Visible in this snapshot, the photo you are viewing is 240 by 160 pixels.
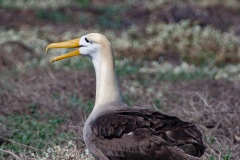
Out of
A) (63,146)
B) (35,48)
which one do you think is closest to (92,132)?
(63,146)

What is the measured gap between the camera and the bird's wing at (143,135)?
5.86 meters

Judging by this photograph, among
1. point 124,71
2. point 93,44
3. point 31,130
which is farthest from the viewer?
point 124,71

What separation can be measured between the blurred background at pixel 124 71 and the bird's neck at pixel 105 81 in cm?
46

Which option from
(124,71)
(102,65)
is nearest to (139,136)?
(102,65)

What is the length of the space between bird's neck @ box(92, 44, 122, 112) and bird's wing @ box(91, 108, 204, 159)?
1.50 feet

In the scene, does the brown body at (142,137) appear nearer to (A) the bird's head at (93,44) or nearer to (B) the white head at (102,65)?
(B) the white head at (102,65)

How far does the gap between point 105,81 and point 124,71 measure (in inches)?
169

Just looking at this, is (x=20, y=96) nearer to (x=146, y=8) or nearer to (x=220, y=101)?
(x=220, y=101)

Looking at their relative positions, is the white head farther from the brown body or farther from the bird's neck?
the brown body

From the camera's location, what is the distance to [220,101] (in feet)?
29.5

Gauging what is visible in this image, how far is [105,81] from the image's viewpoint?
6.75 metres

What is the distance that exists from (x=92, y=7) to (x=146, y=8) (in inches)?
67.6

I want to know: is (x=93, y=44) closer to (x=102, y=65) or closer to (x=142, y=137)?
(x=102, y=65)

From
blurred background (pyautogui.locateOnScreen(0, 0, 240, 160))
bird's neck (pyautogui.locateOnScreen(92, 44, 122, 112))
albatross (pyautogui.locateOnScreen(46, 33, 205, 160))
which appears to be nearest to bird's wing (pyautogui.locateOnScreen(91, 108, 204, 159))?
albatross (pyautogui.locateOnScreen(46, 33, 205, 160))
